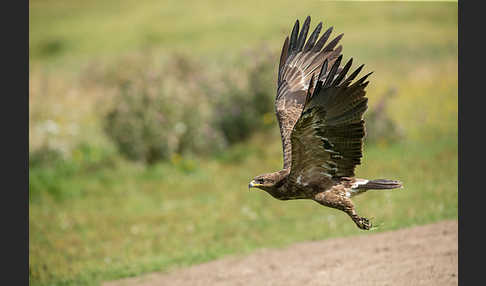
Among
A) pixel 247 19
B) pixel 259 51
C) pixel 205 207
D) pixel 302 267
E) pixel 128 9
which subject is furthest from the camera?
pixel 128 9

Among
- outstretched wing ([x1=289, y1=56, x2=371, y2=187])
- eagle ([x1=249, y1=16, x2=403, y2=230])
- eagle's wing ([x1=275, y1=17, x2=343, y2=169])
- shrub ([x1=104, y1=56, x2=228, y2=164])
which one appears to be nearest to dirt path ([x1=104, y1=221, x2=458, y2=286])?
eagle ([x1=249, y1=16, x2=403, y2=230])

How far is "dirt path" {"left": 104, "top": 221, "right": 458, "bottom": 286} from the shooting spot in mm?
6402

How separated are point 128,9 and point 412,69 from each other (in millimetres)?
21818

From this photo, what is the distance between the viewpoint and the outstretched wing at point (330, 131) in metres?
4.84

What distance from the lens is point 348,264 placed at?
23.0 feet

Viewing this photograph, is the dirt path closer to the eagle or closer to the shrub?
the eagle

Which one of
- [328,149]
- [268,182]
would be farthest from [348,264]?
[328,149]

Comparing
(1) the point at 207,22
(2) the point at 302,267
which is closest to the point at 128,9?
(1) the point at 207,22

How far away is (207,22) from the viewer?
3484 centimetres

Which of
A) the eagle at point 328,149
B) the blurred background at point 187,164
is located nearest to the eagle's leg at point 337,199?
the eagle at point 328,149

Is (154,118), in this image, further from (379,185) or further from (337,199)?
(379,185)

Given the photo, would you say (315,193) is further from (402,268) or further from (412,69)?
(412,69)

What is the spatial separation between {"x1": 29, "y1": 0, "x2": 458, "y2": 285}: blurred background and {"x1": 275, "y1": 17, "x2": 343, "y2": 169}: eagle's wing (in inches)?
107

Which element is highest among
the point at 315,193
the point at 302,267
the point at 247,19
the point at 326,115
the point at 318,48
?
the point at 247,19
